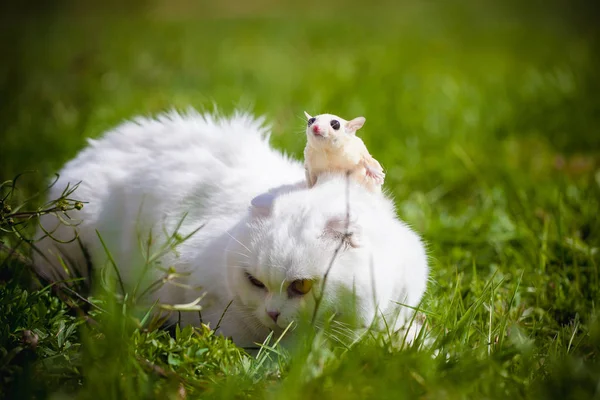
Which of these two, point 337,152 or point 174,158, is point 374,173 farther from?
point 174,158

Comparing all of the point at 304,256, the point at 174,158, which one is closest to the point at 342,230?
the point at 304,256

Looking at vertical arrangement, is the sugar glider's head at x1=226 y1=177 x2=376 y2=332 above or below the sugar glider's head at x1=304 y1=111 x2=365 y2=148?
below

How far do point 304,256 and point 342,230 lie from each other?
0.15 metres

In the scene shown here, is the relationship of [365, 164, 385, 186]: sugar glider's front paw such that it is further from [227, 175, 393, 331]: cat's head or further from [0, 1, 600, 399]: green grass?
[0, 1, 600, 399]: green grass

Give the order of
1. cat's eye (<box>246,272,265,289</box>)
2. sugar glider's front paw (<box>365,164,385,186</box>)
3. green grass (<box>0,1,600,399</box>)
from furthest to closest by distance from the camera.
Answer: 1. sugar glider's front paw (<box>365,164,385,186</box>)
2. cat's eye (<box>246,272,265,289</box>)
3. green grass (<box>0,1,600,399</box>)

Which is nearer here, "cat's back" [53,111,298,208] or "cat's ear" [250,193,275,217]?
"cat's ear" [250,193,275,217]

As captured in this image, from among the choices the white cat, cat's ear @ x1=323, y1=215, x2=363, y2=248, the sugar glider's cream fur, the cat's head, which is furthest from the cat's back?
cat's ear @ x1=323, y1=215, x2=363, y2=248

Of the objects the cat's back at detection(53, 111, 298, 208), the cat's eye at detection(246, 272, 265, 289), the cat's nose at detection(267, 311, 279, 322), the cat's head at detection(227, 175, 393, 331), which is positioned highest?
the cat's back at detection(53, 111, 298, 208)

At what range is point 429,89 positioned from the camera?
5.71 metres

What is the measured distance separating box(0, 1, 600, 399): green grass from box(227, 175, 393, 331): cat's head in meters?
0.16

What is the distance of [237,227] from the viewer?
227 cm

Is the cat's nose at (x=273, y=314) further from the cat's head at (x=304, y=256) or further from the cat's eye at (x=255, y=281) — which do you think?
the cat's eye at (x=255, y=281)

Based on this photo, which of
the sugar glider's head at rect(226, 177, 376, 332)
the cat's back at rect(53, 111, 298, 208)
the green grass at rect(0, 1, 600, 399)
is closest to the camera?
the green grass at rect(0, 1, 600, 399)

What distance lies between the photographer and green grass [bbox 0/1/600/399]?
186 cm
